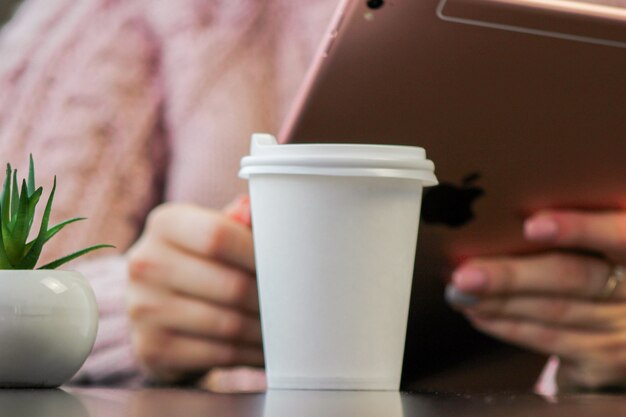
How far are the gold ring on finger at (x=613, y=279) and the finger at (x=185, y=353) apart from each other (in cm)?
38

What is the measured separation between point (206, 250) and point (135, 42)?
54 cm

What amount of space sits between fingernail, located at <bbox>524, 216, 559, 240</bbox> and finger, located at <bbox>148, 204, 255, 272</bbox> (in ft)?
0.87

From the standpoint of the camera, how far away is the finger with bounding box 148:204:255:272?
90 centimetres

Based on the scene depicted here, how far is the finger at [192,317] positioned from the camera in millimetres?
947

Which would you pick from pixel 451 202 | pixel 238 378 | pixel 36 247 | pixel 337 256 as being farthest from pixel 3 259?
pixel 238 378

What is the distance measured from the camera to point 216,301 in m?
0.93

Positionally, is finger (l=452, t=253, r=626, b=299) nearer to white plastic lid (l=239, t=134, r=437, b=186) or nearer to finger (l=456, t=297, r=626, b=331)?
finger (l=456, t=297, r=626, b=331)

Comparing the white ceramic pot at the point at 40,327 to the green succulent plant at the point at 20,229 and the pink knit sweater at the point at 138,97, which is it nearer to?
the green succulent plant at the point at 20,229

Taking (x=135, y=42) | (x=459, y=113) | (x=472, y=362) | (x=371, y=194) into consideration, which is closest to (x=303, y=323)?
(x=371, y=194)

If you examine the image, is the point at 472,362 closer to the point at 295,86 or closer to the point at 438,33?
the point at 438,33

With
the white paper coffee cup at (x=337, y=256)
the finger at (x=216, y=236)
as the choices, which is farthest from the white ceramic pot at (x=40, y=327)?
the finger at (x=216, y=236)

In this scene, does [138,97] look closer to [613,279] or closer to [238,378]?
[238,378]

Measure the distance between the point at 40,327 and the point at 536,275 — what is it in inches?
18.6

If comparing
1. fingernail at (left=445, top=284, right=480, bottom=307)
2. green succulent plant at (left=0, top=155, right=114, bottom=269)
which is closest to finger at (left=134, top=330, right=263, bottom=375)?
fingernail at (left=445, top=284, right=480, bottom=307)
